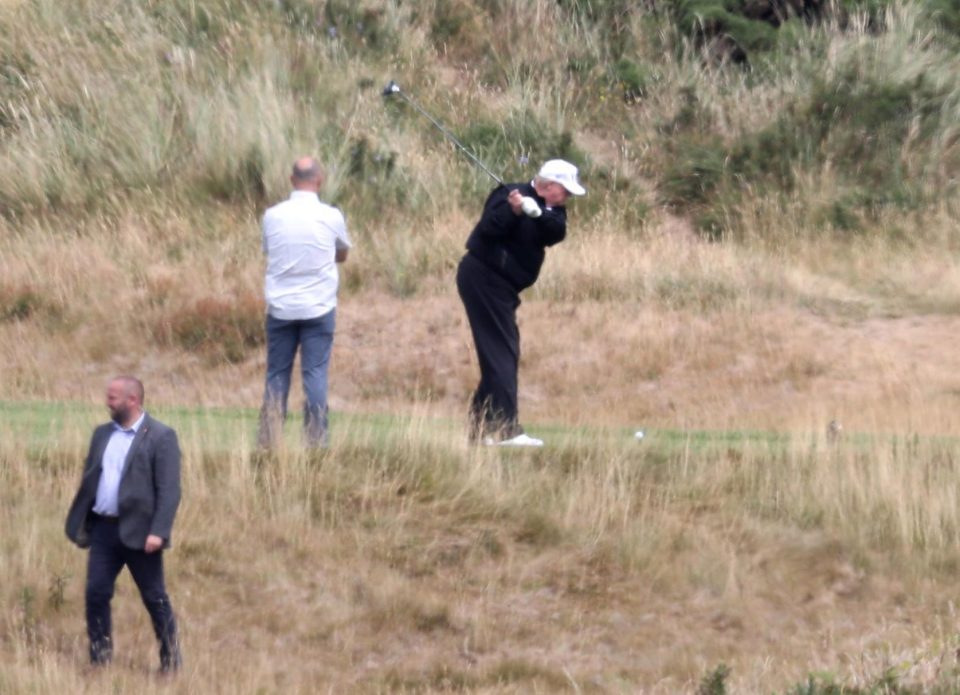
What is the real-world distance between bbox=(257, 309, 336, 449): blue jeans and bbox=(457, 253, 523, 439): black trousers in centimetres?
101

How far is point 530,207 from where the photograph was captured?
36.0ft

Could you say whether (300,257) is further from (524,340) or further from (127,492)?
(524,340)

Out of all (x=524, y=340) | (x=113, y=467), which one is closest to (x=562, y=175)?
(x=113, y=467)

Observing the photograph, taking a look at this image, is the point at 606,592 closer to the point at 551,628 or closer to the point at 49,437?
the point at 551,628

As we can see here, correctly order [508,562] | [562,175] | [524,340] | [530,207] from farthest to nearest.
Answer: [524,340], [562,175], [530,207], [508,562]

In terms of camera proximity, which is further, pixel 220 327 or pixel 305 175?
pixel 220 327

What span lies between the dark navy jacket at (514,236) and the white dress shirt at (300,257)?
103 cm

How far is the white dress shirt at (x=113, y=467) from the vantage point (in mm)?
8211

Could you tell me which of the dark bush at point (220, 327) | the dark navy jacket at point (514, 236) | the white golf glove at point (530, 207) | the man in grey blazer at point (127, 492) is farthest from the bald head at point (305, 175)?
the dark bush at point (220, 327)

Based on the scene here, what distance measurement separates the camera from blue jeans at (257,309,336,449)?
10.9 m

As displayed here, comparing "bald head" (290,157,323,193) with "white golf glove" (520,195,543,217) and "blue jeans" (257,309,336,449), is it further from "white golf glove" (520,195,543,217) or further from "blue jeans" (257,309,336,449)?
"white golf glove" (520,195,543,217)

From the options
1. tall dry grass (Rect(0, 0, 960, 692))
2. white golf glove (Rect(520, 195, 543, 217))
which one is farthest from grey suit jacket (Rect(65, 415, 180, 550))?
white golf glove (Rect(520, 195, 543, 217))

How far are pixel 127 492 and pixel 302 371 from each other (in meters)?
2.90

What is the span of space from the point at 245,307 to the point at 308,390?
20.4 ft
